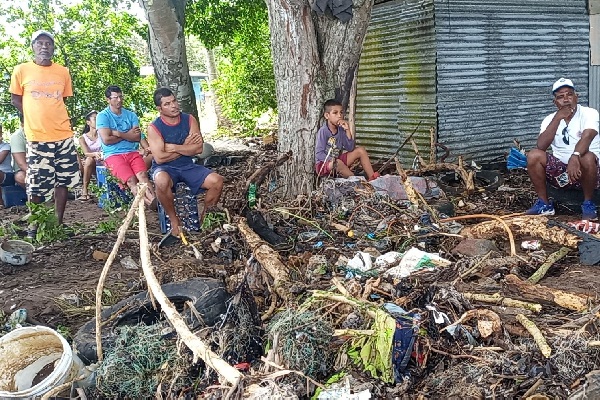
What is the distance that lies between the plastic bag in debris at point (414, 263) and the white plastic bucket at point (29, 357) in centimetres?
206

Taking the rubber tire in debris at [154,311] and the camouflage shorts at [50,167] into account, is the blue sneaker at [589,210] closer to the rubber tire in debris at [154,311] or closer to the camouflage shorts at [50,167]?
the rubber tire in debris at [154,311]

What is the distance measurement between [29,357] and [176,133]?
3017mm

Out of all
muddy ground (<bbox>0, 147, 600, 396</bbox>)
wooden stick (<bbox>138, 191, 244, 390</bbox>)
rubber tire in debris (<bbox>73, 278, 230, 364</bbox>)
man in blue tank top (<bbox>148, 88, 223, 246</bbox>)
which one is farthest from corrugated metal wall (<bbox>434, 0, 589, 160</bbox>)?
wooden stick (<bbox>138, 191, 244, 390</bbox>)

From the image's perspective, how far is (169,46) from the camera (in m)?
8.80

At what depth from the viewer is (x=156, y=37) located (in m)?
8.71

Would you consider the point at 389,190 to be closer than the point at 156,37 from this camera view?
Yes

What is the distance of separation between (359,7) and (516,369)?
14.1 ft

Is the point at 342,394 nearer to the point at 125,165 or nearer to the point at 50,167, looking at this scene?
the point at 50,167

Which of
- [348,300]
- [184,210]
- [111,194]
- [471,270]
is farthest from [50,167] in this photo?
[471,270]

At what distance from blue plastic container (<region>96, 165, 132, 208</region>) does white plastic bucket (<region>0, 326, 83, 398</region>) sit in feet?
12.5

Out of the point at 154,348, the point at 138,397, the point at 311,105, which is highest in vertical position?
the point at 311,105

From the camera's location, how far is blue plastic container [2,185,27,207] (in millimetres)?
8234

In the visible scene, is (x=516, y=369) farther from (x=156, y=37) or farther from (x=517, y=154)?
(x=156, y=37)

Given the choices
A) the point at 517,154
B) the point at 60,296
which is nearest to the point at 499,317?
the point at 60,296
